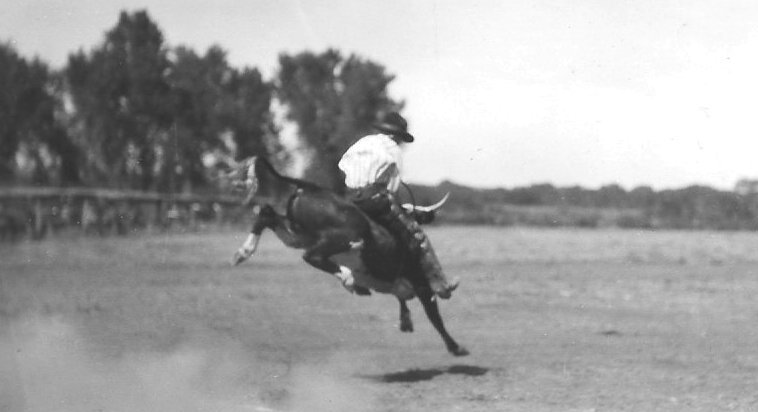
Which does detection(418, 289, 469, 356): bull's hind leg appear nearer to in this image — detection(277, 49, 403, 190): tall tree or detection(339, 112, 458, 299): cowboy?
detection(339, 112, 458, 299): cowboy

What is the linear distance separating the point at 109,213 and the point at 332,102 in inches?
974

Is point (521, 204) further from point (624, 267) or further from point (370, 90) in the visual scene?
point (370, 90)

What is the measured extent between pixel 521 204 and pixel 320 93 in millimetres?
19594

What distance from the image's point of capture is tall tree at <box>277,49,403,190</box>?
45.6 ft

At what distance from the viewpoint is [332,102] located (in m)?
16.6

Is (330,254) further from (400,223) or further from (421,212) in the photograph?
(421,212)

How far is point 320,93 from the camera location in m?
19.4

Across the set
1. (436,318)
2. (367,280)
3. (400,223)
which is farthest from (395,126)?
(436,318)

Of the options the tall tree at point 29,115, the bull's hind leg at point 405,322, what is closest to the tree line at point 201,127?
the tall tree at point 29,115

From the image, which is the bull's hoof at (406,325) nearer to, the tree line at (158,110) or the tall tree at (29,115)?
the tree line at (158,110)

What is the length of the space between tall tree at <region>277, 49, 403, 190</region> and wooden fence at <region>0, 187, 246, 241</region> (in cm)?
639

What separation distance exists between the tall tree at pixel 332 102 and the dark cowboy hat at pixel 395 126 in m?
0.63

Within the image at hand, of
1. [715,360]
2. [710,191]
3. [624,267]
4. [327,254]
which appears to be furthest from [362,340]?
[710,191]

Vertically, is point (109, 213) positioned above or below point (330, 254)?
below
